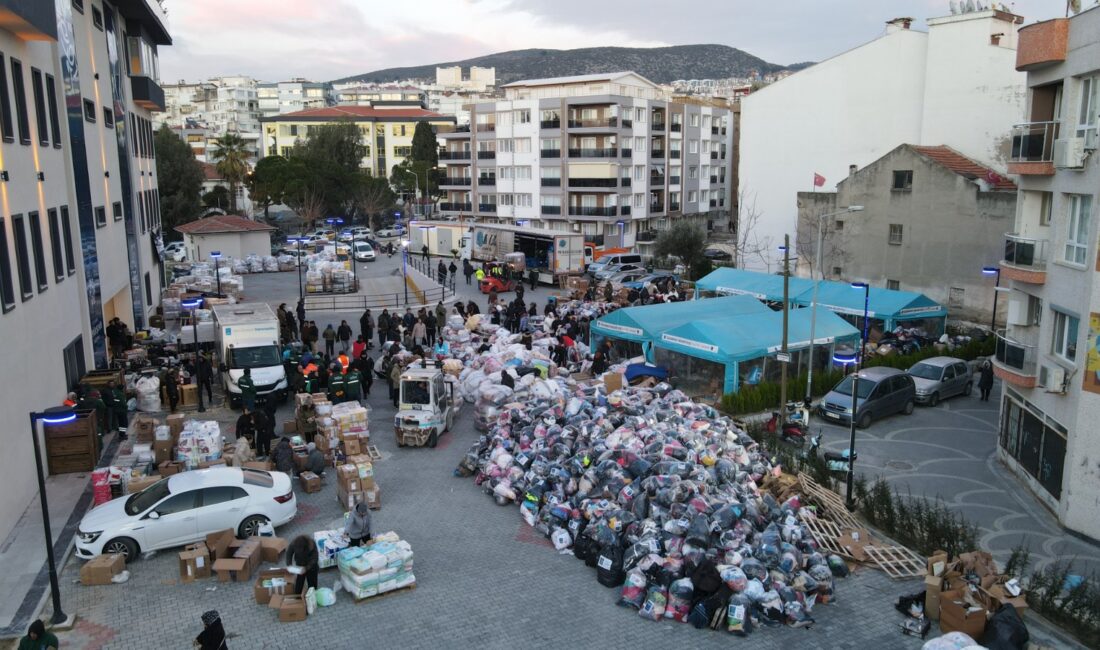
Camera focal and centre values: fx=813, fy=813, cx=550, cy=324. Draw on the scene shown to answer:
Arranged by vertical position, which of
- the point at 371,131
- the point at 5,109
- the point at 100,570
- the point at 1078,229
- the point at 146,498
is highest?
the point at 371,131

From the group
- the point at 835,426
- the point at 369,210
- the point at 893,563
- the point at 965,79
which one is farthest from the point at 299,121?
the point at 893,563

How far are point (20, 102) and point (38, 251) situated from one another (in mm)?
3176

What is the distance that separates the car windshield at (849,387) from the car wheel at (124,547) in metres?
17.5

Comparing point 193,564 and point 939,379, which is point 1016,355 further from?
point 193,564

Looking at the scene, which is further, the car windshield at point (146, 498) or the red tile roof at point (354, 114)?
the red tile roof at point (354, 114)

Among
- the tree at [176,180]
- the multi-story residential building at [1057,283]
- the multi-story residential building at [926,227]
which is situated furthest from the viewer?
the tree at [176,180]

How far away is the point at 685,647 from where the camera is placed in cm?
1113

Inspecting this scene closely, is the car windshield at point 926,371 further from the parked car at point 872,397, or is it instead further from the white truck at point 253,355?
the white truck at point 253,355

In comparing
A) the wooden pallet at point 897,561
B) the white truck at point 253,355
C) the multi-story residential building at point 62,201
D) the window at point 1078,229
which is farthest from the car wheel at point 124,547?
the window at point 1078,229

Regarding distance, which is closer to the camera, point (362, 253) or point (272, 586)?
point (272, 586)

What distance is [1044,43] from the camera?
17.1 meters

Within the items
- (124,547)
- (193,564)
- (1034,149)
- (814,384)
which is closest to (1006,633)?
(1034,149)

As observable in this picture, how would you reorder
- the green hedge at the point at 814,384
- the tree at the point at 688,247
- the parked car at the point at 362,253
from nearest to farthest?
the green hedge at the point at 814,384, the tree at the point at 688,247, the parked car at the point at 362,253

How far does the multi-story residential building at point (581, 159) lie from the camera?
61.7m
